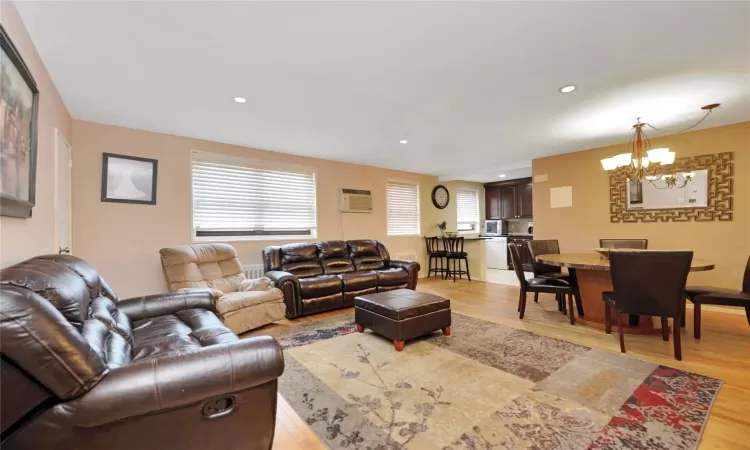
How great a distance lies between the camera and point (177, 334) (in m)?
2.01

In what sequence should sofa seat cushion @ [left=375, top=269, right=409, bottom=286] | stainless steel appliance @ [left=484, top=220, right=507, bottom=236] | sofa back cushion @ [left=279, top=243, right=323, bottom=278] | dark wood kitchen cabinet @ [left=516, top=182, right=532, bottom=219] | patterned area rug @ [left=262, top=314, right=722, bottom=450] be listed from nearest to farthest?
patterned area rug @ [left=262, top=314, right=722, bottom=450] → sofa back cushion @ [left=279, top=243, right=323, bottom=278] → sofa seat cushion @ [left=375, top=269, right=409, bottom=286] → dark wood kitchen cabinet @ [left=516, top=182, right=532, bottom=219] → stainless steel appliance @ [left=484, top=220, right=507, bottom=236]

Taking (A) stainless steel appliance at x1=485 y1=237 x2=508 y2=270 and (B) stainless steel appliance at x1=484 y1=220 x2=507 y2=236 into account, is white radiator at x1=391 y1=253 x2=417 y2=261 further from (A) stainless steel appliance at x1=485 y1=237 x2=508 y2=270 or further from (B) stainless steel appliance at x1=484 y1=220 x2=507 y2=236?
(B) stainless steel appliance at x1=484 y1=220 x2=507 y2=236

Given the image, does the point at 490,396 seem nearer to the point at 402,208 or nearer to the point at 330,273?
the point at 330,273

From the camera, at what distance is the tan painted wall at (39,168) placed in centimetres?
167

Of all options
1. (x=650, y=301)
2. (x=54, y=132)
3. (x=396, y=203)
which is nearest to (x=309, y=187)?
(x=396, y=203)

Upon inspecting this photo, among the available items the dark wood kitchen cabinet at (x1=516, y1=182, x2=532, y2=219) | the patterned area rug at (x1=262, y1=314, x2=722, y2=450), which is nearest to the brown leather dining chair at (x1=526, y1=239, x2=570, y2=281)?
the patterned area rug at (x1=262, y1=314, x2=722, y2=450)

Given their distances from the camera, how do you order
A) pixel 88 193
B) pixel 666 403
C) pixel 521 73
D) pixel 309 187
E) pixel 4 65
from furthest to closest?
1. pixel 309 187
2. pixel 88 193
3. pixel 521 73
4. pixel 666 403
5. pixel 4 65

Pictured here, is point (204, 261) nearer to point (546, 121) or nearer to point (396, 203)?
point (396, 203)

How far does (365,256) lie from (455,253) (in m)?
2.12

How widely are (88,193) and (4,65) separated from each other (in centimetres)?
243

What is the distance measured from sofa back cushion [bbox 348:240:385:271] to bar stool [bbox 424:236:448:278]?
185 centimetres

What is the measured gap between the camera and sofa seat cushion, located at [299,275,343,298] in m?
3.89

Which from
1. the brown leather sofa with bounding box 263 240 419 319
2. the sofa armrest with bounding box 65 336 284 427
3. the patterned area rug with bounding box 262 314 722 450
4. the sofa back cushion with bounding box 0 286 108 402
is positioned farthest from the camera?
the brown leather sofa with bounding box 263 240 419 319

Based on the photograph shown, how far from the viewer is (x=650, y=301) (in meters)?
2.54
